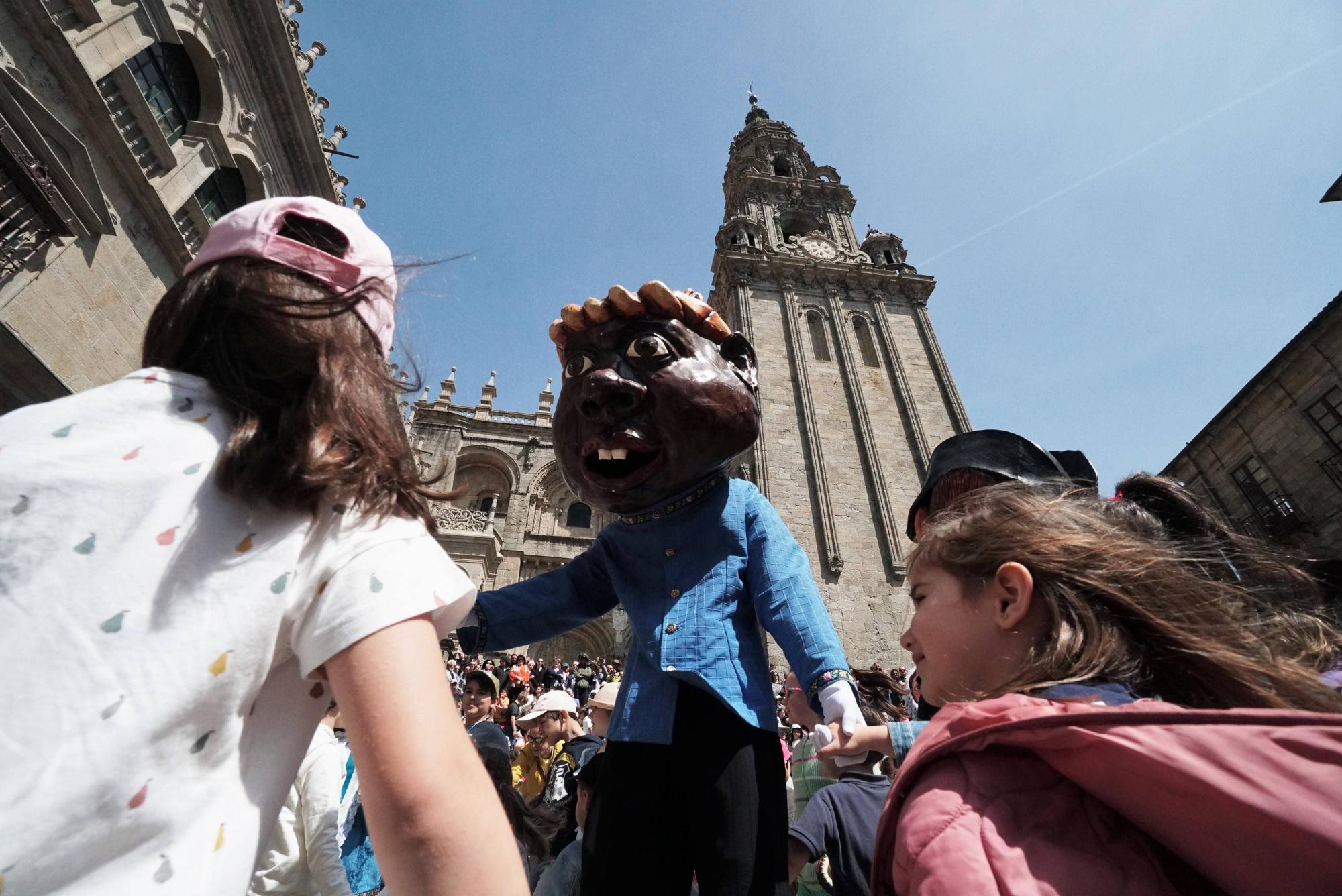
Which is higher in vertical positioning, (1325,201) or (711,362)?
(1325,201)

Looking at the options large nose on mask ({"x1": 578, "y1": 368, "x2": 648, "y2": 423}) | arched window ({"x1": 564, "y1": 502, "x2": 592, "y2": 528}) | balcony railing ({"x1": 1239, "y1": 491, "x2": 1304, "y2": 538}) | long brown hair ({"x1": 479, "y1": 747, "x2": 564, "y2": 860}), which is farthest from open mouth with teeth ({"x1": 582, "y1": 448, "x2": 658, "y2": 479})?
arched window ({"x1": 564, "y1": 502, "x2": 592, "y2": 528})

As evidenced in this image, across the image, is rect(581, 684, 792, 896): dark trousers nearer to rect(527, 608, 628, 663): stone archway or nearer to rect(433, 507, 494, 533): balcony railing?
rect(527, 608, 628, 663): stone archway

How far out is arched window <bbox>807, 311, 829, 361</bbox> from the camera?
1543 centimetres

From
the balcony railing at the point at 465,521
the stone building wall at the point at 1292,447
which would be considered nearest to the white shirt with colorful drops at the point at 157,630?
the stone building wall at the point at 1292,447

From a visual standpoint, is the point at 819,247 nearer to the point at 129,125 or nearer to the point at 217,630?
the point at 129,125

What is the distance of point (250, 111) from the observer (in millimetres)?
9531

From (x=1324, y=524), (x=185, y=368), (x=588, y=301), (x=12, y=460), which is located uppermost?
(x=1324, y=524)

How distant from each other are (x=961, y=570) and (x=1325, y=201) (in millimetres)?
16934

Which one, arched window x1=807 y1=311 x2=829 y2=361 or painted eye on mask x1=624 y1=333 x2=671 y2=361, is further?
arched window x1=807 y1=311 x2=829 y2=361

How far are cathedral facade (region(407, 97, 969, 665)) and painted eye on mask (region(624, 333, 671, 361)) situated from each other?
746 cm

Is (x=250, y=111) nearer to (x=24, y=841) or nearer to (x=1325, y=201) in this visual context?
(x=24, y=841)

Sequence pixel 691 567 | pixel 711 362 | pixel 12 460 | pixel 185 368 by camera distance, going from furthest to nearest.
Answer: pixel 711 362, pixel 691 567, pixel 185 368, pixel 12 460

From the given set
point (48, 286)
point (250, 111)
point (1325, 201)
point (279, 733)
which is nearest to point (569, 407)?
point (279, 733)

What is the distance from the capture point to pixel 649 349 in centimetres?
236
